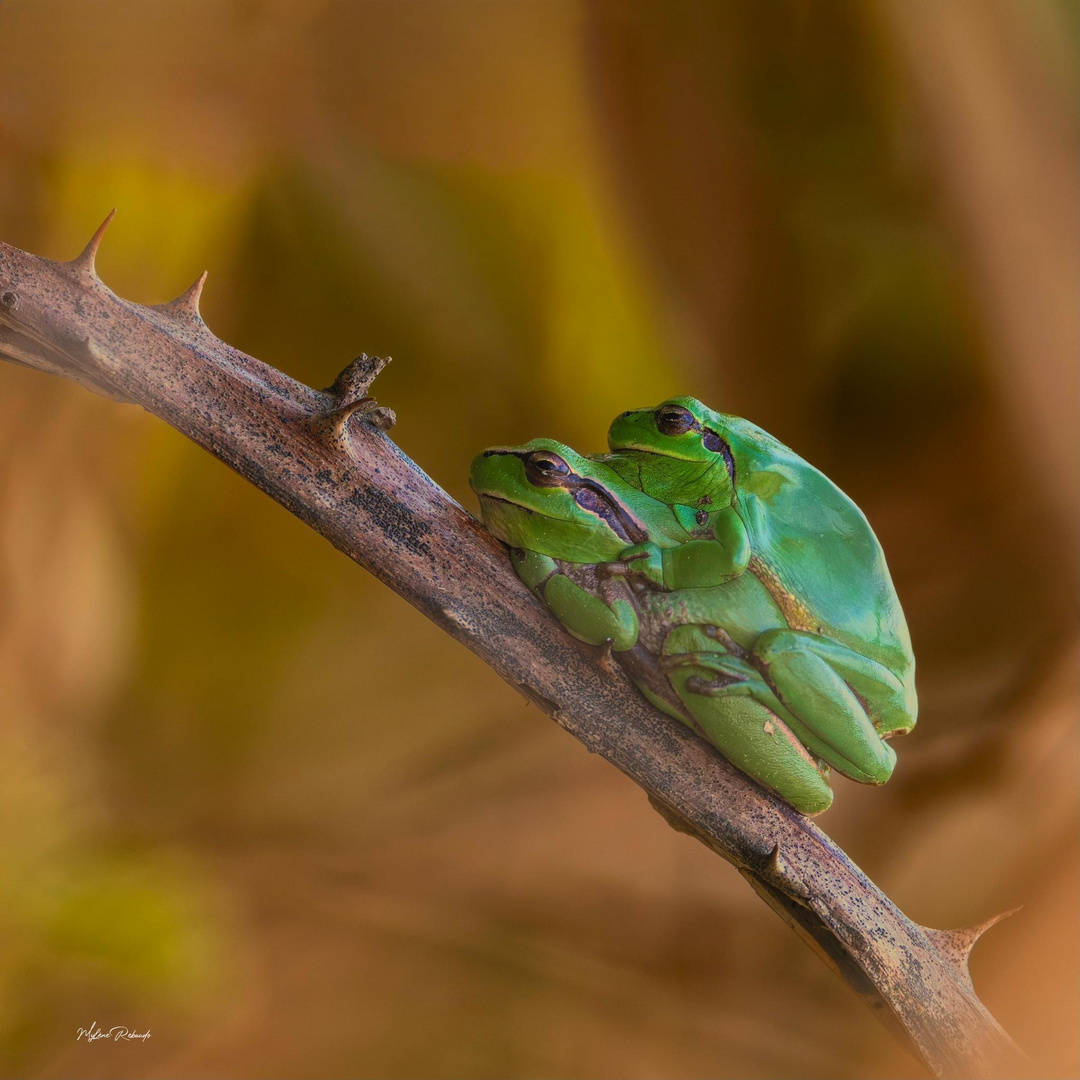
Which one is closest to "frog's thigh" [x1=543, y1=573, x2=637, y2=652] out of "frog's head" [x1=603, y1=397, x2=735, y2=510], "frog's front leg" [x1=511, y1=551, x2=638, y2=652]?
"frog's front leg" [x1=511, y1=551, x2=638, y2=652]

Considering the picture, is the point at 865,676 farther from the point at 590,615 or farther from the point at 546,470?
the point at 546,470

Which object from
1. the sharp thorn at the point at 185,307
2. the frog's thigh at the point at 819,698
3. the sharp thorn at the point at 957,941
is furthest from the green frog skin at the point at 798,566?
the sharp thorn at the point at 185,307

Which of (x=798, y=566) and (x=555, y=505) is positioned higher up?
(x=798, y=566)

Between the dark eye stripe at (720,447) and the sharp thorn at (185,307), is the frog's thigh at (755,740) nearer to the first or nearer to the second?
the dark eye stripe at (720,447)

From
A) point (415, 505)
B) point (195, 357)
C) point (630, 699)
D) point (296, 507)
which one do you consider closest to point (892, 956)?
point (630, 699)

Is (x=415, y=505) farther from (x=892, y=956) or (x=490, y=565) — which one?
(x=892, y=956)

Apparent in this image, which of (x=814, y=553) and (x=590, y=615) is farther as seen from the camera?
(x=814, y=553)

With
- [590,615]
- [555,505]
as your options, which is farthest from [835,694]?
[555,505]

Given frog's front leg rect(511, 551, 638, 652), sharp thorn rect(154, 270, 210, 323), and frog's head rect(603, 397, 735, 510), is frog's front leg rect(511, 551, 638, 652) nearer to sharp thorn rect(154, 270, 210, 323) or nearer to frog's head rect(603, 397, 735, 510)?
frog's head rect(603, 397, 735, 510)
